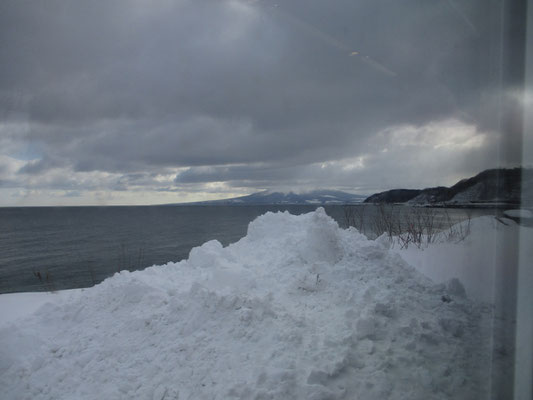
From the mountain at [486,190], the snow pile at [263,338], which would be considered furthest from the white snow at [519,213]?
the snow pile at [263,338]

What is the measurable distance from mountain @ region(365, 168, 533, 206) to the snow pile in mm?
596

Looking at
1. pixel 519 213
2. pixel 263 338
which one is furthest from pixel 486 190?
pixel 263 338

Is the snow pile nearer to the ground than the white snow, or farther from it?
nearer to the ground

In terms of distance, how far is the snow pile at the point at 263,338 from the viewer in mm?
1669

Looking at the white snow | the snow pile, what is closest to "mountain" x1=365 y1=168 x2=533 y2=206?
the white snow

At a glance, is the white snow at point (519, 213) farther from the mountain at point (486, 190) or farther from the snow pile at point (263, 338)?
the snow pile at point (263, 338)

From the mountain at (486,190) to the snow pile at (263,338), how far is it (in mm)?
596

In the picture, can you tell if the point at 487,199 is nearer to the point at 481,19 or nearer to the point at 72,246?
the point at 481,19

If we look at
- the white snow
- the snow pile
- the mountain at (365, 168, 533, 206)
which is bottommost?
the snow pile

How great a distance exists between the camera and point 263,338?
2295 mm

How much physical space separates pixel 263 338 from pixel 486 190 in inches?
76.1

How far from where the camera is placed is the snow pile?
1.67 m

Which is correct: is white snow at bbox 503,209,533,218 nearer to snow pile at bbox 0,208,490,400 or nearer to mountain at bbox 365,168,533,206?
mountain at bbox 365,168,533,206

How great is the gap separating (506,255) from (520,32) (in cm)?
106
